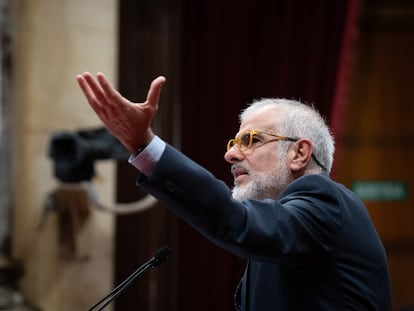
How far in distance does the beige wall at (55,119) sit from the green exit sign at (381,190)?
2.41 m

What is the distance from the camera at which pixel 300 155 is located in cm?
180

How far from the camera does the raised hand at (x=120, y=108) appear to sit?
1.39 m

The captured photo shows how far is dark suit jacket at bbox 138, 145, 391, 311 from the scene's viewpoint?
1.41m

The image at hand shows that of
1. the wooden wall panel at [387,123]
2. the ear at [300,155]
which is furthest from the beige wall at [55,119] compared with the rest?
the wooden wall panel at [387,123]

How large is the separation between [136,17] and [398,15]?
A: 2441 mm

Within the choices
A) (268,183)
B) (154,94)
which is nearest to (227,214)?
(154,94)

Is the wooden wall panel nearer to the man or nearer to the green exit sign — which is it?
the green exit sign

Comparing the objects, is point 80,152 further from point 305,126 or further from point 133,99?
point 305,126

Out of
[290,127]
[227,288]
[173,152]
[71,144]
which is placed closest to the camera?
[173,152]

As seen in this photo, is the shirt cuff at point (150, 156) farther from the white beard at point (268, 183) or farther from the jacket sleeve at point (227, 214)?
the white beard at point (268, 183)

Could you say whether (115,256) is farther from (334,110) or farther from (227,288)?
(334,110)

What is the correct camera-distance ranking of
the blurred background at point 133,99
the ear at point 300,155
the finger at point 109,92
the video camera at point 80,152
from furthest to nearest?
the blurred background at point 133,99 → the video camera at point 80,152 → the ear at point 300,155 → the finger at point 109,92

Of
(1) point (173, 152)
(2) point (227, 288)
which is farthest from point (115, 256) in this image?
(1) point (173, 152)

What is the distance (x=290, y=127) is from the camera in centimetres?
182
